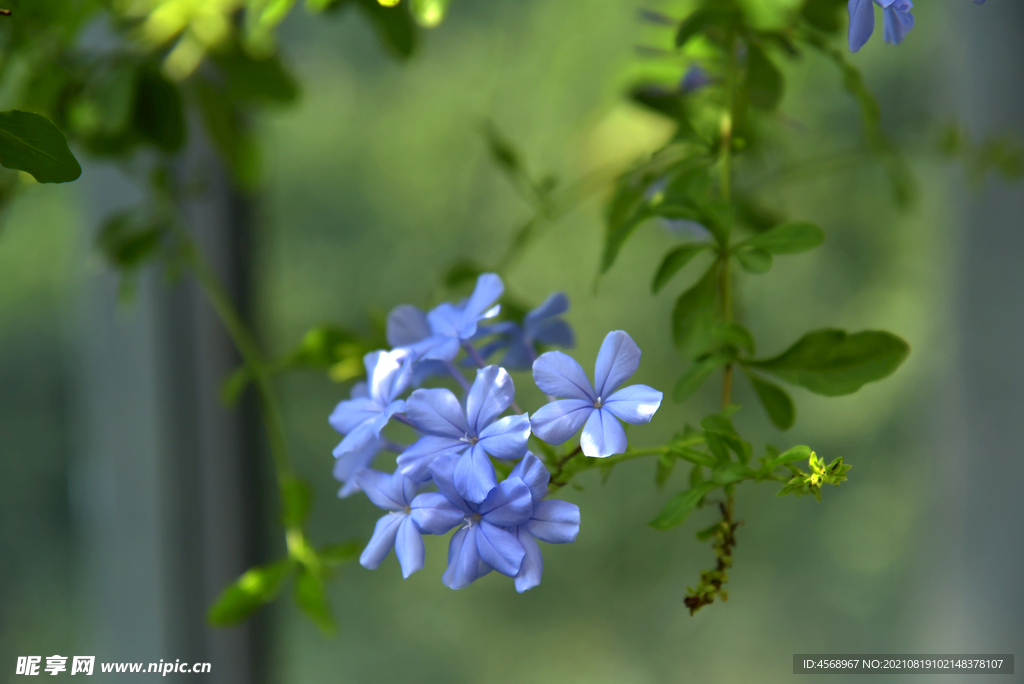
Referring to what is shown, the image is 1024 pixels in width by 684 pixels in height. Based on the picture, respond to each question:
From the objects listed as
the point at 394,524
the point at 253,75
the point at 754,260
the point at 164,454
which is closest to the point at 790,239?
the point at 754,260

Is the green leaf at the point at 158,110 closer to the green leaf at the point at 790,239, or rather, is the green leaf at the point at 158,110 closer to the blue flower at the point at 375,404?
the blue flower at the point at 375,404

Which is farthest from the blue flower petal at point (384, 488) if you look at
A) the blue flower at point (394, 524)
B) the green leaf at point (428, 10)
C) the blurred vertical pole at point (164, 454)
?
the blurred vertical pole at point (164, 454)

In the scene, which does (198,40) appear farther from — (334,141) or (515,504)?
(515,504)

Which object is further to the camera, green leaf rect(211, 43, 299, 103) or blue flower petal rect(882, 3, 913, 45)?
green leaf rect(211, 43, 299, 103)

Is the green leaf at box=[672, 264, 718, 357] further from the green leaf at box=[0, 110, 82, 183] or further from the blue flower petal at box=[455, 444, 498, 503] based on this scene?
the green leaf at box=[0, 110, 82, 183]

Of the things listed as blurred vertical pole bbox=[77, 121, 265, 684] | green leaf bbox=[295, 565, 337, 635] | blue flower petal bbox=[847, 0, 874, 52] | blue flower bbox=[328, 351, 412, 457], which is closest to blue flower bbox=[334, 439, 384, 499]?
blue flower bbox=[328, 351, 412, 457]
